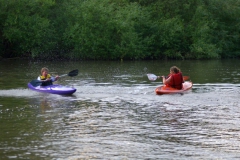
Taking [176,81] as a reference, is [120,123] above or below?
below

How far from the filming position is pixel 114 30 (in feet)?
162

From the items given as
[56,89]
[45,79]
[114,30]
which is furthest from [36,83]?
[114,30]

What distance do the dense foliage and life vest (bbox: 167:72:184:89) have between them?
27420mm

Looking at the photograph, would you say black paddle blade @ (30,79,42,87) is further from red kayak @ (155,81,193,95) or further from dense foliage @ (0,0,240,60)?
dense foliage @ (0,0,240,60)

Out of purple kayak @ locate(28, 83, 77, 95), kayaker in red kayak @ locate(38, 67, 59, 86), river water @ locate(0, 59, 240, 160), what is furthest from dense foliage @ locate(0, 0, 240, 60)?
purple kayak @ locate(28, 83, 77, 95)

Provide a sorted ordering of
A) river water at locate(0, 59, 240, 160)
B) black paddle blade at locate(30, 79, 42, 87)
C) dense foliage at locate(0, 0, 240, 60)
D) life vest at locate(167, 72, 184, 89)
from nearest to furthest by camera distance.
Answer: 1. river water at locate(0, 59, 240, 160)
2. life vest at locate(167, 72, 184, 89)
3. black paddle blade at locate(30, 79, 42, 87)
4. dense foliage at locate(0, 0, 240, 60)

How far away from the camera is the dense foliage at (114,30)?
1876 inches

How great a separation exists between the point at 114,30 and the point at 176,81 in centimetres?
2933

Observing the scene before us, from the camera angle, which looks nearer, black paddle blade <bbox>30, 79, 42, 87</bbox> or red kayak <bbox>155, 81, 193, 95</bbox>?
red kayak <bbox>155, 81, 193, 95</bbox>

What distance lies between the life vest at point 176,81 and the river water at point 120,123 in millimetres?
608

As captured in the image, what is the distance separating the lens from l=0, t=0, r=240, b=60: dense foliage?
1876 inches

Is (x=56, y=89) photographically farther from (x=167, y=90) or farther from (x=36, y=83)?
(x=167, y=90)

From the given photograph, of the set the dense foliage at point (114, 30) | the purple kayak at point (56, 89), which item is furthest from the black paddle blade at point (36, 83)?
the dense foliage at point (114, 30)

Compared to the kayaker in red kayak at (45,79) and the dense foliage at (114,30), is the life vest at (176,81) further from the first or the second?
the dense foliage at (114,30)
